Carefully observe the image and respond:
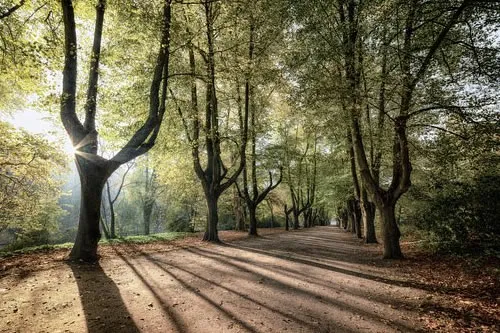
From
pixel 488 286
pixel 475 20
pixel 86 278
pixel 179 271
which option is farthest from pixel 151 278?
pixel 475 20

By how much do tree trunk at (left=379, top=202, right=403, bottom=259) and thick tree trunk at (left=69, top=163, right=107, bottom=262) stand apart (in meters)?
10.6

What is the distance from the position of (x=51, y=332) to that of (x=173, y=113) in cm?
1307

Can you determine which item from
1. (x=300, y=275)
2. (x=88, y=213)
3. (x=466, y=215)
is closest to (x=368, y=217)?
(x=466, y=215)

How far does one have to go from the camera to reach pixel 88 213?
827 cm

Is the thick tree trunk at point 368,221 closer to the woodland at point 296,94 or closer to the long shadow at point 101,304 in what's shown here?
the woodland at point 296,94

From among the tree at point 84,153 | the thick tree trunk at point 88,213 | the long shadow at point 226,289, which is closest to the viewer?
the long shadow at point 226,289

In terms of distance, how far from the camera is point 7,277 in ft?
21.1

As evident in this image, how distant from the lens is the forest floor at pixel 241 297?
169 inches

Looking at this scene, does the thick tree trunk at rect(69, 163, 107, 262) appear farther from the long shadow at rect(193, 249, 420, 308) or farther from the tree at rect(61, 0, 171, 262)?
the long shadow at rect(193, 249, 420, 308)

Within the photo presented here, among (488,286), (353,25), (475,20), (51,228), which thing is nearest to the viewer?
(488,286)

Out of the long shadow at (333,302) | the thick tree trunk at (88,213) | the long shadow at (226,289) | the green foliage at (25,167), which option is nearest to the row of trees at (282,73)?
the thick tree trunk at (88,213)

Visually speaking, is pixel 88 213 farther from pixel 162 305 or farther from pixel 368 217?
pixel 368 217

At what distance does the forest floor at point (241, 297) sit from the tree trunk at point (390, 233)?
167 centimetres

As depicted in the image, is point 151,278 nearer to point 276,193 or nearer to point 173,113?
point 173,113
